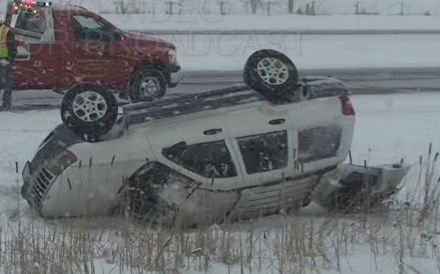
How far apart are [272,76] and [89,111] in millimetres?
1925

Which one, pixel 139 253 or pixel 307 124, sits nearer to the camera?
pixel 139 253

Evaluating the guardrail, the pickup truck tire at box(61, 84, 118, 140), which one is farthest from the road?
the guardrail

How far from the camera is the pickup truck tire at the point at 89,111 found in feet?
29.4

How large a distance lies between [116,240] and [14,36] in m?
8.63

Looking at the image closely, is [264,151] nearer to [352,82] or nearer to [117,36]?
[117,36]

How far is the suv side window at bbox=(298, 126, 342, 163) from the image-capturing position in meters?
9.05

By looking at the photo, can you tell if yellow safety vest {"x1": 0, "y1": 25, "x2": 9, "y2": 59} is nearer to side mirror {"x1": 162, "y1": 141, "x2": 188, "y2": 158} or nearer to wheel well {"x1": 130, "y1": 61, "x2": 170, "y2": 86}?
wheel well {"x1": 130, "y1": 61, "x2": 170, "y2": 86}

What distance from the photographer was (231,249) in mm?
6832

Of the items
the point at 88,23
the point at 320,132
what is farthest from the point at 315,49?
the point at 320,132

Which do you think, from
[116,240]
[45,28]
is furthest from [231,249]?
[45,28]

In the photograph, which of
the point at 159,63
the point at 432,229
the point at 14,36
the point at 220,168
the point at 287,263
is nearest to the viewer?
the point at 287,263

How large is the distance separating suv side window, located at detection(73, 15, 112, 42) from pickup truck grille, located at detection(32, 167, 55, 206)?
6624 millimetres

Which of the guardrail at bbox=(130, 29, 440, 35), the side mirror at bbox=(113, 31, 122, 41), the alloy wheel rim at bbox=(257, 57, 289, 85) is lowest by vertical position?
the guardrail at bbox=(130, 29, 440, 35)

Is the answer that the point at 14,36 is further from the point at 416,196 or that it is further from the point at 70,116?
the point at 416,196
